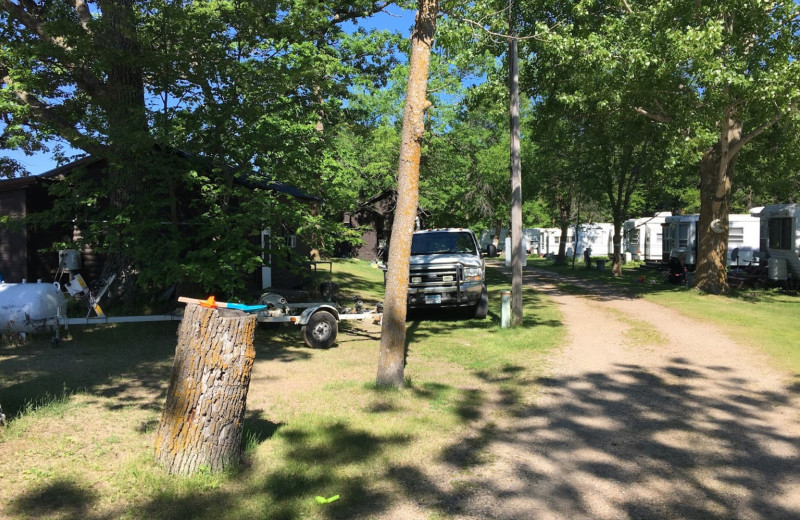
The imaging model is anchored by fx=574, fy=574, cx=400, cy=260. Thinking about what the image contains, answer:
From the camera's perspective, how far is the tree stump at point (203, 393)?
13.1ft

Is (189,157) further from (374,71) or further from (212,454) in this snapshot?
(374,71)

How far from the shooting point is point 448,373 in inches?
302

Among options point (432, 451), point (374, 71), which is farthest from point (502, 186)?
point (432, 451)

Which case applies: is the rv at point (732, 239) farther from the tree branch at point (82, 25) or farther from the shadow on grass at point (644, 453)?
the tree branch at point (82, 25)

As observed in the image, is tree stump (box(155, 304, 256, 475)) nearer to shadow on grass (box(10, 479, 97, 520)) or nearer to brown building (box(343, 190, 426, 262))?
shadow on grass (box(10, 479, 97, 520))

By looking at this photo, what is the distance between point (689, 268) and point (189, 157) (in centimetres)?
1872

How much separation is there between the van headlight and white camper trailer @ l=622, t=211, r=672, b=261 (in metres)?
21.8

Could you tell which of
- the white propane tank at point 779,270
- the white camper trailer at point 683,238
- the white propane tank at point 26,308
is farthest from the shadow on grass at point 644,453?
the white camper trailer at point 683,238

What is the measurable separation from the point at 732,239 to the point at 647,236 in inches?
414

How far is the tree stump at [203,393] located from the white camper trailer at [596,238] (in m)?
42.4

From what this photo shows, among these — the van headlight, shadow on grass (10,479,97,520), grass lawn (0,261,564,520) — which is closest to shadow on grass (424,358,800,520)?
grass lawn (0,261,564,520)

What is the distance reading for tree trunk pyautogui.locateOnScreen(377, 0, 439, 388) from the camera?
254 inches

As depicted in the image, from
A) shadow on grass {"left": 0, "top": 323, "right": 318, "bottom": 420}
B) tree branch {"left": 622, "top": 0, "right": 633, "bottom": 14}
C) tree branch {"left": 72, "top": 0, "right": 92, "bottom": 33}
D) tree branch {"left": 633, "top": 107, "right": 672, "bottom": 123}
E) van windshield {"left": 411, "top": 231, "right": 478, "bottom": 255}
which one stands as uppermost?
tree branch {"left": 622, "top": 0, "right": 633, "bottom": 14}

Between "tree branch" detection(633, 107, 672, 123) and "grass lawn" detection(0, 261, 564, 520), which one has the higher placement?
"tree branch" detection(633, 107, 672, 123)
